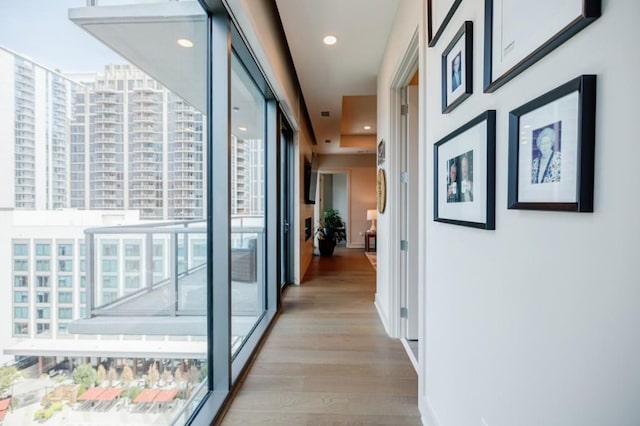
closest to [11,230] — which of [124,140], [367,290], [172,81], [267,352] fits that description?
[124,140]

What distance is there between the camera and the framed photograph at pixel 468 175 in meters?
1.07

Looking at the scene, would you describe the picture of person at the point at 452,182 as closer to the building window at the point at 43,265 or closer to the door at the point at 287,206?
the building window at the point at 43,265

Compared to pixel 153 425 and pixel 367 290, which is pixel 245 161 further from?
pixel 367 290

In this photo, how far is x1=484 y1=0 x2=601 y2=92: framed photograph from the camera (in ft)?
2.25

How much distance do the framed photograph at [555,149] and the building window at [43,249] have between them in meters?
1.35

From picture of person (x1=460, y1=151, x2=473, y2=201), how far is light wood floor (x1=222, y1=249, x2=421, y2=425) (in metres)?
1.37

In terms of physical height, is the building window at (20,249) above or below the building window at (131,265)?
above

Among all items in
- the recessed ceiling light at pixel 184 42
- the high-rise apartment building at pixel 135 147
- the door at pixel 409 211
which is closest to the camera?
the high-rise apartment building at pixel 135 147

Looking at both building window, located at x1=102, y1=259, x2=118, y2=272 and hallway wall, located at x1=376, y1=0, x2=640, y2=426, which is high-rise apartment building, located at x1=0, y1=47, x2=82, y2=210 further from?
hallway wall, located at x1=376, y1=0, x2=640, y2=426

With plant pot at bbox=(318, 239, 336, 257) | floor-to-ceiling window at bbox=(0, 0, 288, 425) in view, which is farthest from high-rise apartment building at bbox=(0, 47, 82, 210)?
Answer: plant pot at bbox=(318, 239, 336, 257)

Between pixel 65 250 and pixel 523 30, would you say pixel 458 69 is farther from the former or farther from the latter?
pixel 65 250

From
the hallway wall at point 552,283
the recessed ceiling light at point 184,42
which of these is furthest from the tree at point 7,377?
the recessed ceiling light at point 184,42

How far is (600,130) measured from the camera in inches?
25.0

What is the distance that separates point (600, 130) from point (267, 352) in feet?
8.59
